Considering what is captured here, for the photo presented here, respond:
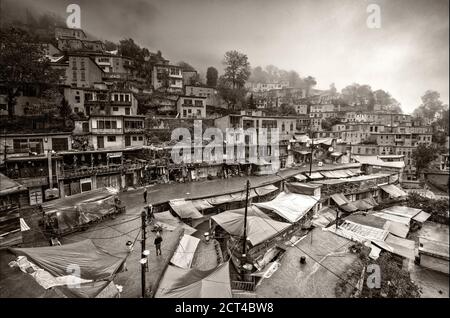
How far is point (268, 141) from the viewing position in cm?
3067

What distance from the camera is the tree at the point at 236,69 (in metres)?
46.1

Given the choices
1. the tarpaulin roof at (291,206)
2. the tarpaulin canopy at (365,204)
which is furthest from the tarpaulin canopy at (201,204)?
the tarpaulin canopy at (365,204)

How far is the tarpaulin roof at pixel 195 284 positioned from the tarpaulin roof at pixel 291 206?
7.51m

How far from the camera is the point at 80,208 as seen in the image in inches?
492

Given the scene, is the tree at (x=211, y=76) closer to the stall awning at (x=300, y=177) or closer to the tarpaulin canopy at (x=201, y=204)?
the stall awning at (x=300, y=177)

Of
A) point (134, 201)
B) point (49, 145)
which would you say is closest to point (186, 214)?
point (134, 201)

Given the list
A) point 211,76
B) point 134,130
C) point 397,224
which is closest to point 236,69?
point 211,76

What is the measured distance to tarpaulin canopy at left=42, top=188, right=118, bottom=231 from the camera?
467 inches

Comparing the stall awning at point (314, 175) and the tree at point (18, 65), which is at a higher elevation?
the tree at point (18, 65)

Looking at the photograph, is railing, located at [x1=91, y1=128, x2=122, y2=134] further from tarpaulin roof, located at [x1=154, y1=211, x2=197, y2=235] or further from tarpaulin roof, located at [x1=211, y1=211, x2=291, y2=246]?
tarpaulin roof, located at [x1=211, y1=211, x2=291, y2=246]

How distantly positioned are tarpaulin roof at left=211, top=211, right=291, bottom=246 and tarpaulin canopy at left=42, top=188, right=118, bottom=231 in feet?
24.2

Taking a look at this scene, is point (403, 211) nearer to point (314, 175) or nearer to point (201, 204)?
point (314, 175)

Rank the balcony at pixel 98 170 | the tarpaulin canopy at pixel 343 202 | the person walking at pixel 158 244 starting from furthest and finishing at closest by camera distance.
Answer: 1. the tarpaulin canopy at pixel 343 202
2. the balcony at pixel 98 170
3. the person walking at pixel 158 244

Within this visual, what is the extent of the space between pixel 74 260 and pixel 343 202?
74.4ft
